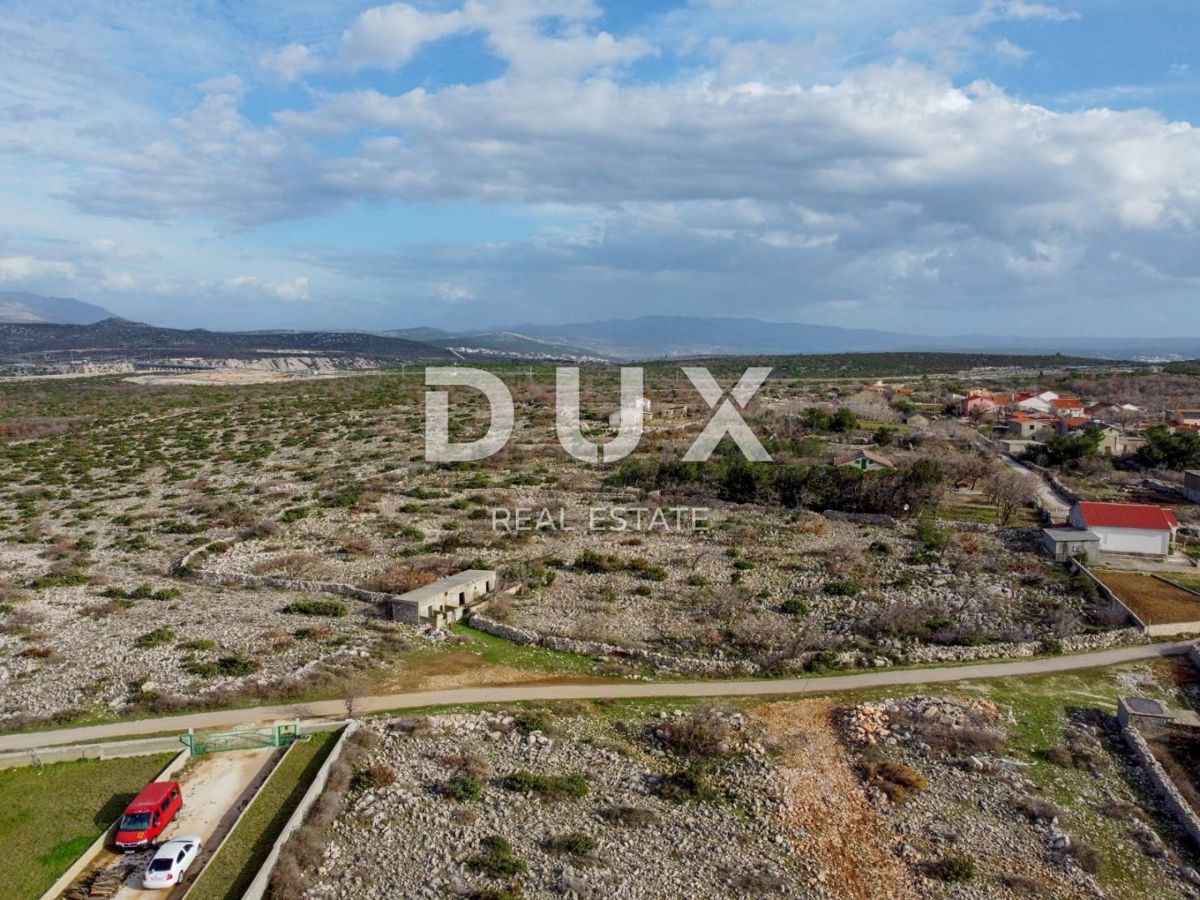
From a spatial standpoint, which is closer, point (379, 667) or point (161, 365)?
point (379, 667)

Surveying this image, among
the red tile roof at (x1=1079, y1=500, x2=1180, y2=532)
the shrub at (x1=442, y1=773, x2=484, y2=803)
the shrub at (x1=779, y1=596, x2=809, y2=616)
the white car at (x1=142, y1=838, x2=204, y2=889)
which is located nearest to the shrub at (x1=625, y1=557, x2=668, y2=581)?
the shrub at (x1=779, y1=596, x2=809, y2=616)

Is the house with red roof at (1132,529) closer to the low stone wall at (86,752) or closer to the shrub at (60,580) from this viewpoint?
the low stone wall at (86,752)

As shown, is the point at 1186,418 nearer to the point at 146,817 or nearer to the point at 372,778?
the point at 372,778

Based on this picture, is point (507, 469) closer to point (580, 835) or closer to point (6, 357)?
point (580, 835)

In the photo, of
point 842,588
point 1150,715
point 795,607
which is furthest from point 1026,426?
point 1150,715

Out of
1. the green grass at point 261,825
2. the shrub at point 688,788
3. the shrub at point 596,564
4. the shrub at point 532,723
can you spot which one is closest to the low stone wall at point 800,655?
the shrub at point 532,723

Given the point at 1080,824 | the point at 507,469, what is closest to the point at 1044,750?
the point at 1080,824
